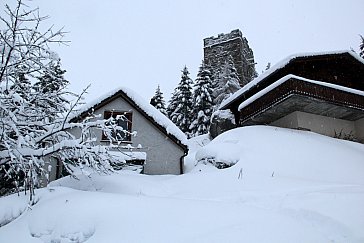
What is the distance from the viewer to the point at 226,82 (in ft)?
109

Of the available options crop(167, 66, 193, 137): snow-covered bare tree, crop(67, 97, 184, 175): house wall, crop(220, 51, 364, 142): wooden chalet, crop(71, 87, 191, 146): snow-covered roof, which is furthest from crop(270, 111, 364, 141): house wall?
crop(167, 66, 193, 137): snow-covered bare tree

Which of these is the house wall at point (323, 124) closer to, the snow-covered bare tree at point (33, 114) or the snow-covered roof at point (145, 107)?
the snow-covered roof at point (145, 107)

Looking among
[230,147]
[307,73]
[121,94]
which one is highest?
[307,73]

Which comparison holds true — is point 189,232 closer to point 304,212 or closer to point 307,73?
point 304,212

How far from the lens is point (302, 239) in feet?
15.6

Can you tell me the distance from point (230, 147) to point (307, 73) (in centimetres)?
789

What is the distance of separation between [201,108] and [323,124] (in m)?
14.3

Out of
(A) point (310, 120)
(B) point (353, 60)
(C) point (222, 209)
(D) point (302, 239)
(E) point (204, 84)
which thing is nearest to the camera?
(D) point (302, 239)

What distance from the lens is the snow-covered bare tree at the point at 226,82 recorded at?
31.5 meters

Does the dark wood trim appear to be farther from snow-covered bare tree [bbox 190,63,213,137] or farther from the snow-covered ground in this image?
snow-covered bare tree [bbox 190,63,213,137]

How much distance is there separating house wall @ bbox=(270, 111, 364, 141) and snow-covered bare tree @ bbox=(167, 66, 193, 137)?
1387cm

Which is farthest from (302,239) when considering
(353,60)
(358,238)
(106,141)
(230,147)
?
(353,60)

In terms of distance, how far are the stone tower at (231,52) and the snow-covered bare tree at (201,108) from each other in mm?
7148

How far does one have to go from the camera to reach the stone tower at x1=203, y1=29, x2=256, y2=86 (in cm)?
3709
